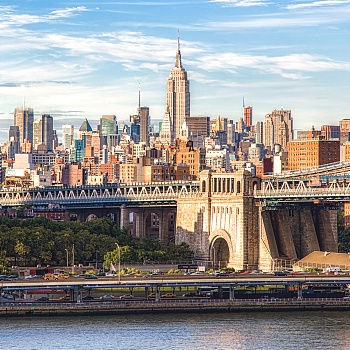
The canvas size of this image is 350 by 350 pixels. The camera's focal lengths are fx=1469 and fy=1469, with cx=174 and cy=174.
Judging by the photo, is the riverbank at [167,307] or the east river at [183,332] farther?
the riverbank at [167,307]

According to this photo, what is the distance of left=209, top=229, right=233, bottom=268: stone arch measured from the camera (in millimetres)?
160375

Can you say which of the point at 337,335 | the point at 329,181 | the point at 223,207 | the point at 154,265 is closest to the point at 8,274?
the point at 154,265

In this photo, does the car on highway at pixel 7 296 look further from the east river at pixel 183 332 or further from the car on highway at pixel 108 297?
the east river at pixel 183 332

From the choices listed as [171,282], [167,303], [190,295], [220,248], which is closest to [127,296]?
[171,282]

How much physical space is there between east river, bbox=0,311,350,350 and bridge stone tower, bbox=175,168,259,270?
35.0 metres

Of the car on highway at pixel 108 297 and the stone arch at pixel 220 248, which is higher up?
the stone arch at pixel 220 248

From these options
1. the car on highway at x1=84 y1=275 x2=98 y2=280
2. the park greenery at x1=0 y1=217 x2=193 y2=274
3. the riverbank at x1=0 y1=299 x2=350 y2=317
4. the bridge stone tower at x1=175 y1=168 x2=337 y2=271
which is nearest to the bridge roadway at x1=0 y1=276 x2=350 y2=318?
the riverbank at x1=0 y1=299 x2=350 y2=317

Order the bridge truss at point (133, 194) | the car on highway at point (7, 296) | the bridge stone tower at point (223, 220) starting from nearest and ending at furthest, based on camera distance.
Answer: the car on highway at point (7, 296) < the bridge stone tower at point (223, 220) < the bridge truss at point (133, 194)

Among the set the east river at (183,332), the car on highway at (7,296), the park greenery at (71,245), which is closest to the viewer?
the east river at (183,332)

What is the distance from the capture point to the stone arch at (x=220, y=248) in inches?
6314

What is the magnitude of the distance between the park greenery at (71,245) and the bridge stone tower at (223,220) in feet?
8.38

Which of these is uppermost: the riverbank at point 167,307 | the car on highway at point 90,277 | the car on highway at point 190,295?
the car on highway at point 90,277

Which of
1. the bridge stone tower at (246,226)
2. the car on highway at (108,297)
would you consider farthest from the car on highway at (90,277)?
the bridge stone tower at (246,226)

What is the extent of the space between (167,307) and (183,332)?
12.6 metres
